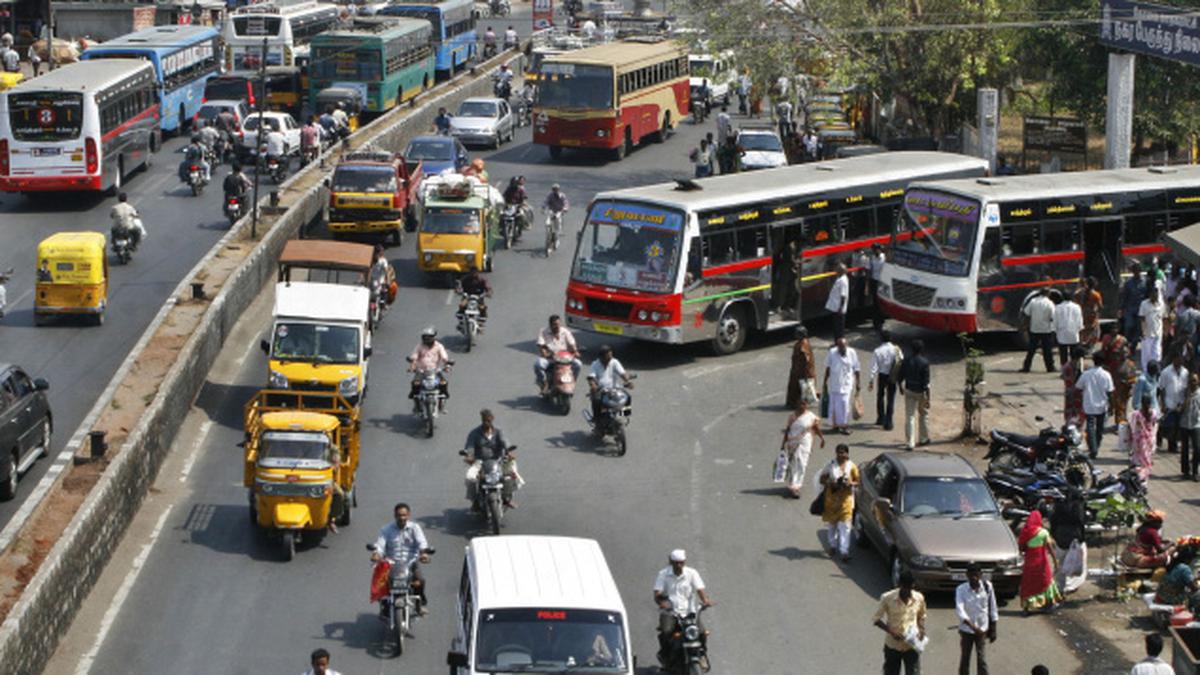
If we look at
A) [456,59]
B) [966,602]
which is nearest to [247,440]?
[966,602]

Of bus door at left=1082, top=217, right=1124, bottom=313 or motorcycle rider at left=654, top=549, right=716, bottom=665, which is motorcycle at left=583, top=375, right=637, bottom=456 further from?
bus door at left=1082, top=217, right=1124, bottom=313

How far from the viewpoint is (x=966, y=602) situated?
1825cm

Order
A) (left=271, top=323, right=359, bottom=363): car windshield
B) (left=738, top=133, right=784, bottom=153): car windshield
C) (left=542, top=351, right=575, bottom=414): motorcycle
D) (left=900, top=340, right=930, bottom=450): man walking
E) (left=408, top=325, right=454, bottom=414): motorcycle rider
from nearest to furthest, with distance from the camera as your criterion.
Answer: (left=900, top=340, right=930, bottom=450): man walking < (left=271, top=323, right=359, bottom=363): car windshield < (left=408, top=325, right=454, bottom=414): motorcycle rider < (left=542, top=351, right=575, bottom=414): motorcycle < (left=738, top=133, right=784, bottom=153): car windshield

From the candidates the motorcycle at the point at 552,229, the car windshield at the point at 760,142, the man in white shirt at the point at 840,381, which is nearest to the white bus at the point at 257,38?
the car windshield at the point at 760,142

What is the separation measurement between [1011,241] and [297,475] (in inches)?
576

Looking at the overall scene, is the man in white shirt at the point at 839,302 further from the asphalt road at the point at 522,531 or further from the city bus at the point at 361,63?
the city bus at the point at 361,63

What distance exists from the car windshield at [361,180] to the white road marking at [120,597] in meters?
16.1

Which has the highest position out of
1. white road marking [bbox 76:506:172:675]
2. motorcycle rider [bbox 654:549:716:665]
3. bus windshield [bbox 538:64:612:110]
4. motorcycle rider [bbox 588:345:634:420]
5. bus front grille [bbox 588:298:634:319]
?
bus windshield [bbox 538:64:612:110]

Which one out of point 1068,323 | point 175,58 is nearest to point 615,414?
point 1068,323

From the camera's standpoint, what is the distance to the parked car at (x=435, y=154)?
44.4 metres

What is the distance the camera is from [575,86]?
5144 centimetres

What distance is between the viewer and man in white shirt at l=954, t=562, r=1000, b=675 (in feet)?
59.7

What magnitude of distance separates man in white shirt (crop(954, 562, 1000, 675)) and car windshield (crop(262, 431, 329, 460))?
8.04 metres

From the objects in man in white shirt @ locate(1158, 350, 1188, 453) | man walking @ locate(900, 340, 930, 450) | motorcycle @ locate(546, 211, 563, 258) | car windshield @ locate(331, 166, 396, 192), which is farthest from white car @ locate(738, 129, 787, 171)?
man in white shirt @ locate(1158, 350, 1188, 453)
